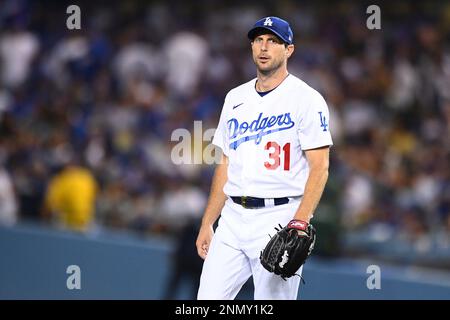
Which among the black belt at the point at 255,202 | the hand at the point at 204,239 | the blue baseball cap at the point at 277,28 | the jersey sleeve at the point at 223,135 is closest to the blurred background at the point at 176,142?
the hand at the point at 204,239

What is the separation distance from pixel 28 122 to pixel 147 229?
8.23 ft

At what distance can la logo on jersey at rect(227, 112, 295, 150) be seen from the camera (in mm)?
5059

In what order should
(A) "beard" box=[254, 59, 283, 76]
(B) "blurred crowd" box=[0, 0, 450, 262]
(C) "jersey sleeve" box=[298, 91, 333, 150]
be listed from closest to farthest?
(C) "jersey sleeve" box=[298, 91, 333, 150]
(A) "beard" box=[254, 59, 283, 76]
(B) "blurred crowd" box=[0, 0, 450, 262]

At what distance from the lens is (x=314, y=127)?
4.98 meters

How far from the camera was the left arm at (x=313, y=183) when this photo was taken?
487cm

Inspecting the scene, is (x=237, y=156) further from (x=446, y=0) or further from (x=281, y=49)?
(x=446, y=0)

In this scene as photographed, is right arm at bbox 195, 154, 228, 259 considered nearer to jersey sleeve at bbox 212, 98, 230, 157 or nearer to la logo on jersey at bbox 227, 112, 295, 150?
jersey sleeve at bbox 212, 98, 230, 157

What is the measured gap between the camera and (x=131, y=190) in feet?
35.8

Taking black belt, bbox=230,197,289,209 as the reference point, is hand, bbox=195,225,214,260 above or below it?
below

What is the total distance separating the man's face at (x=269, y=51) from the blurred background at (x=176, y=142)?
11.0ft

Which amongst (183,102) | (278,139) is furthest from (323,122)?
(183,102)

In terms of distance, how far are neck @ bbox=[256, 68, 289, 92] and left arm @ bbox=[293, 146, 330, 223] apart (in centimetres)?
41

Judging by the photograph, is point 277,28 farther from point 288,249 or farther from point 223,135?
point 288,249

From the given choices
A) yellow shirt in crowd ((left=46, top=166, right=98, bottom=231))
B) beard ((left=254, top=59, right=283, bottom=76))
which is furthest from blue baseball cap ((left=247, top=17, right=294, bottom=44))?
yellow shirt in crowd ((left=46, top=166, right=98, bottom=231))
